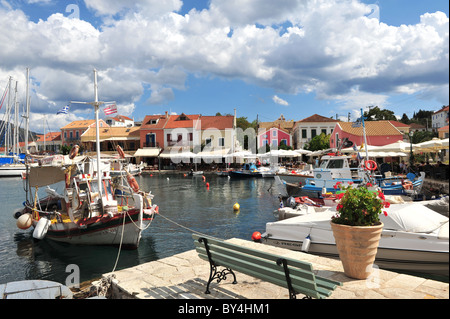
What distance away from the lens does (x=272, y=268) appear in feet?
13.6

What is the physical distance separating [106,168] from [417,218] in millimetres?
11637

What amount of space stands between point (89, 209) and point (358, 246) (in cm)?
1014

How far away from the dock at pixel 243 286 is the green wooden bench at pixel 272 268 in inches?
11.1

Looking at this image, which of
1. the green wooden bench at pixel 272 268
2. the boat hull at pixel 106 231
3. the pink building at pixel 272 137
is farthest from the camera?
the pink building at pixel 272 137

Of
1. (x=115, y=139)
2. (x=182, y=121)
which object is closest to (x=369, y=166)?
(x=182, y=121)

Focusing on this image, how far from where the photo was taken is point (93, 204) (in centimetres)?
1210

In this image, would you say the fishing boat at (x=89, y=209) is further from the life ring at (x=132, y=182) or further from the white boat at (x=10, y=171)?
the white boat at (x=10, y=171)

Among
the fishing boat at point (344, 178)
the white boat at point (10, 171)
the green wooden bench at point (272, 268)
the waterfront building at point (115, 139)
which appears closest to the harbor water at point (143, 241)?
the fishing boat at point (344, 178)

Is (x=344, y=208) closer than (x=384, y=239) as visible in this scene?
Yes

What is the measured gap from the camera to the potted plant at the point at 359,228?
461 centimetres

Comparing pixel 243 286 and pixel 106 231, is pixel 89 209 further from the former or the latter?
pixel 243 286

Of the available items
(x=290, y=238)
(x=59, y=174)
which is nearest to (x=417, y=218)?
(x=290, y=238)
